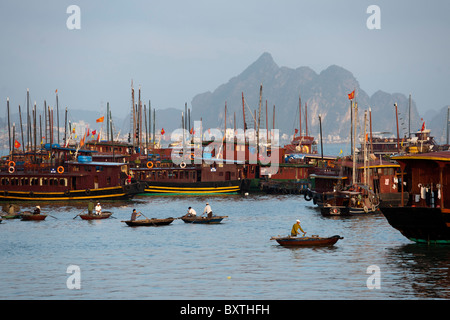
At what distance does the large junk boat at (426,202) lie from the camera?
39.0 metres

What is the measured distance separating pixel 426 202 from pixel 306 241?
756 centimetres

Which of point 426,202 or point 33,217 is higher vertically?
point 426,202

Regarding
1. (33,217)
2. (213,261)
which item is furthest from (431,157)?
(33,217)

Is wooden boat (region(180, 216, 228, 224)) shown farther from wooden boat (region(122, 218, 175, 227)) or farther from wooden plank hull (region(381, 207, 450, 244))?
wooden plank hull (region(381, 207, 450, 244))

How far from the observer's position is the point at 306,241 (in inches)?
1645

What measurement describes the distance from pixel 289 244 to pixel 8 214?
32440mm

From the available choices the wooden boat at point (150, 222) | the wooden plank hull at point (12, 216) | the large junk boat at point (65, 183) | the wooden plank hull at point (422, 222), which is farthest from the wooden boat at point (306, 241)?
the large junk boat at point (65, 183)

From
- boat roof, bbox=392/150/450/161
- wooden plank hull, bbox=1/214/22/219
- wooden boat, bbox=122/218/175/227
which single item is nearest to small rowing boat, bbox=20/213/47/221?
wooden plank hull, bbox=1/214/22/219

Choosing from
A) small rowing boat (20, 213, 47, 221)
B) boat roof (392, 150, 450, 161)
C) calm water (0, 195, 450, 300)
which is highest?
boat roof (392, 150, 450, 161)

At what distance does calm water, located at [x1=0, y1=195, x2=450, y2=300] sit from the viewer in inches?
1219

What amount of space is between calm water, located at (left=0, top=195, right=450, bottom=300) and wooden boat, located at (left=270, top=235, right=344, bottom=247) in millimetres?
477

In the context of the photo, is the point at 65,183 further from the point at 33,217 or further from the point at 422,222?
the point at 422,222

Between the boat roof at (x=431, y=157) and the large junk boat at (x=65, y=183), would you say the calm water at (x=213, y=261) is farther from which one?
the large junk boat at (x=65, y=183)

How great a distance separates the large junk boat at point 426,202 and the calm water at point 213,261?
121 cm
